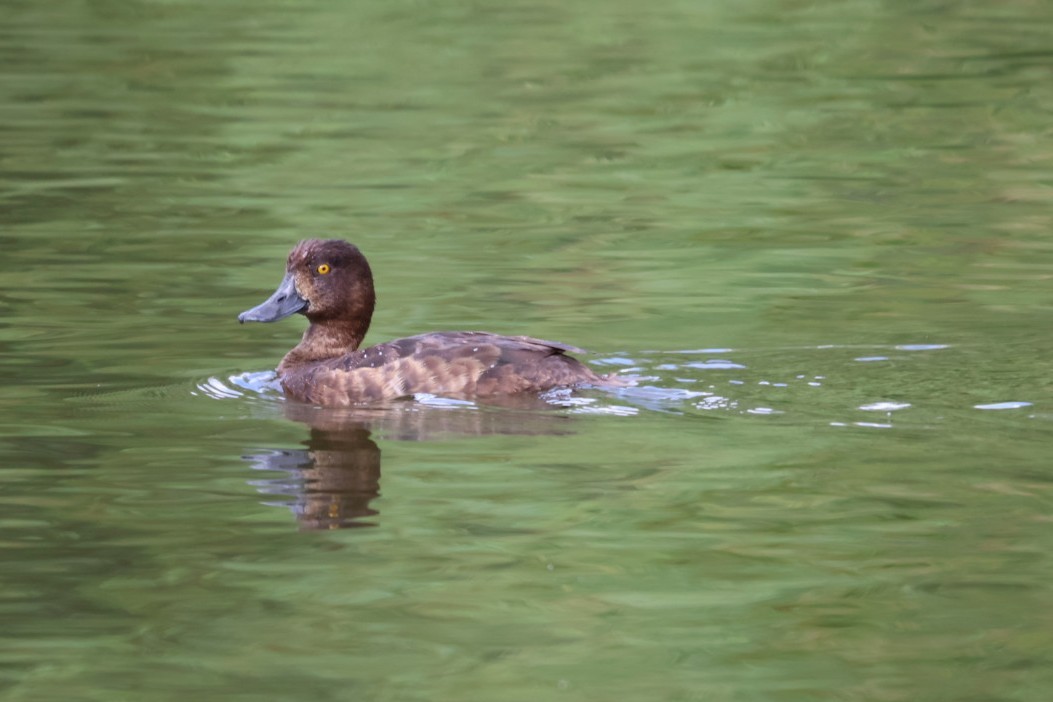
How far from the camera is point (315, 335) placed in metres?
10.4

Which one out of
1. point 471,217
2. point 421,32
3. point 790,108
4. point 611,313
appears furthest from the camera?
point 421,32

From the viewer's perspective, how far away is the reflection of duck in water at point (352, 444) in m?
7.74

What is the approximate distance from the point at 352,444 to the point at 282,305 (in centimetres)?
173

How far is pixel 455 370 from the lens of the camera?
30.7 ft

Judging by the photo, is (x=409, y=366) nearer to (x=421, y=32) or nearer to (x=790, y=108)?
(x=790, y=108)

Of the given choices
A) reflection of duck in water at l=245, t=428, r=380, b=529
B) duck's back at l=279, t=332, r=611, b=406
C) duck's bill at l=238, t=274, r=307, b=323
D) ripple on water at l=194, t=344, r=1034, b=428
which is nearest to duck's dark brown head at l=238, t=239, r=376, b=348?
duck's bill at l=238, t=274, r=307, b=323

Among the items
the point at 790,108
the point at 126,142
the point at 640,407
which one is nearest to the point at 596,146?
the point at 790,108

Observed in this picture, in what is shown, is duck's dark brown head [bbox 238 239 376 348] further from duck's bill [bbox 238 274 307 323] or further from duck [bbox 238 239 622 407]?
duck [bbox 238 239 622 407]

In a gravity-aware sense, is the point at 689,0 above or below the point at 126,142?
above

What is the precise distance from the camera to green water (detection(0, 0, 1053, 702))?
6.35 m

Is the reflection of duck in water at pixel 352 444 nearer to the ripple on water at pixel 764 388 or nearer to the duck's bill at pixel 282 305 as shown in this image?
the ripple on water at pixel 764 388

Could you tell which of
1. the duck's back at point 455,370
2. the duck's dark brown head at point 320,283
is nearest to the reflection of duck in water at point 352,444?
the duck's back at point 455,370

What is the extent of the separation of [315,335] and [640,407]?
2041mm

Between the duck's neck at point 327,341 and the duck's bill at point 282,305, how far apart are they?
0.55ft
